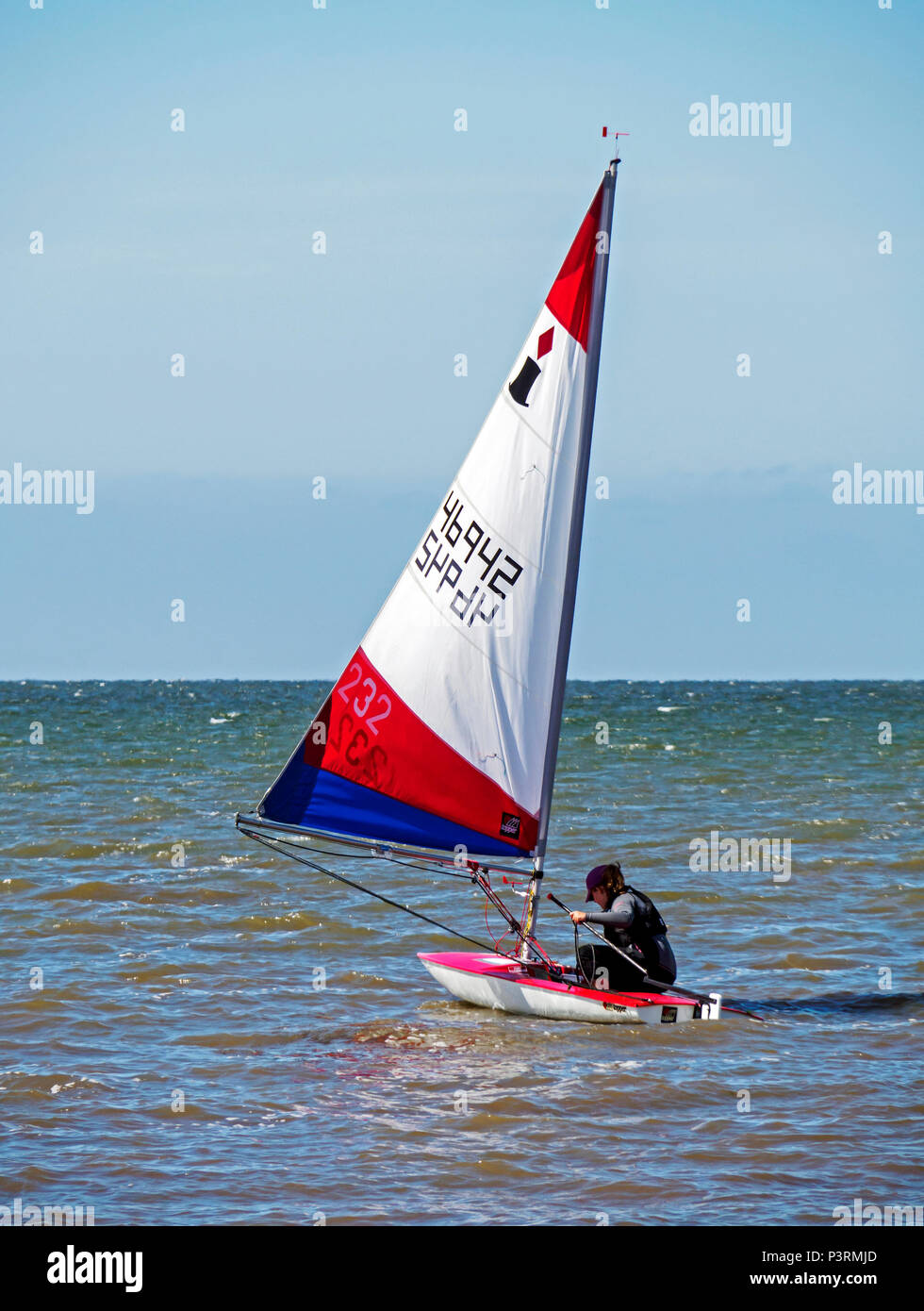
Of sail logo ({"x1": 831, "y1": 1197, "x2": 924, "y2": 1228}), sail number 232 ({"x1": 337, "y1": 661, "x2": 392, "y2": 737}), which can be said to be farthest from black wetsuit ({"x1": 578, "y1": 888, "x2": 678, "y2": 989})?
sail logo ({"x1": 831, "y1": 1197, "x2": 924, "y2": 1228})

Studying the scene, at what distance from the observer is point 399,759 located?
13.0 m

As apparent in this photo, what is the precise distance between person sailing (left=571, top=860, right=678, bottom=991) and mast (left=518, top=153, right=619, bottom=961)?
62 centimetres

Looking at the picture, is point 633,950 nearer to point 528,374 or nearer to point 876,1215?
point 876,1215

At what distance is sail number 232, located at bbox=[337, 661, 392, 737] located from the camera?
43.2 feet

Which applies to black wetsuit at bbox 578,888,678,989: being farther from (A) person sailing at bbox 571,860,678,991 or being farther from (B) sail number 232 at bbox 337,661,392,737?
(B) sail number 232 at bbox 337,661,392,737

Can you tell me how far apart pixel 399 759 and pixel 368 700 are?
0.63 m

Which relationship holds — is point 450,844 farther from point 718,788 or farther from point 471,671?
point 718,788

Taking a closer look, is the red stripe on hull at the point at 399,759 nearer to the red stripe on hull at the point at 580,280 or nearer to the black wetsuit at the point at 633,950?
the black wetsuit at the point at 633,950

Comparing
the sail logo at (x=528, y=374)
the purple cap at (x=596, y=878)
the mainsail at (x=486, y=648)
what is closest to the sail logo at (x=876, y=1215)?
the purple cap at (x=596, y=878)

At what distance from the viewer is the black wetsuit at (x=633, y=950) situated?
11.9 metres

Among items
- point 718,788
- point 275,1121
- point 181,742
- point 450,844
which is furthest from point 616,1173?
point 181,742

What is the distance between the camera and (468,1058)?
37.2 ft

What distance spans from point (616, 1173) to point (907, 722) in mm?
53338

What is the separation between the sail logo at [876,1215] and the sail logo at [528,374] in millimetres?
6843
